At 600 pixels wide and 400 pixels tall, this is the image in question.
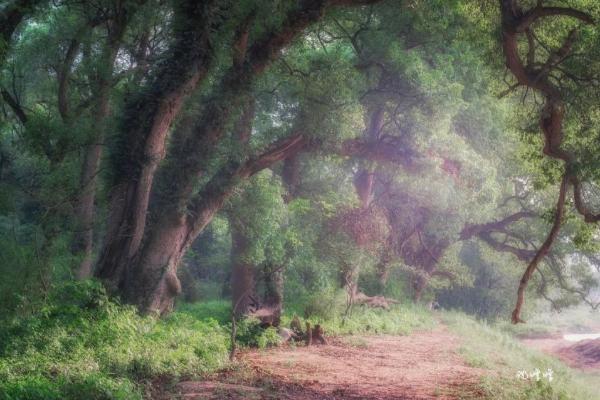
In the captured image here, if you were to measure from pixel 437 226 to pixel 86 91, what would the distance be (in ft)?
52.5

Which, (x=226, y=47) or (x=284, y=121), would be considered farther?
(x=284, y=121)

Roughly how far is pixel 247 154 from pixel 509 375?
24.2 ft

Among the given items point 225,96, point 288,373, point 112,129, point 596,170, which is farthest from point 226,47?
point 596,170

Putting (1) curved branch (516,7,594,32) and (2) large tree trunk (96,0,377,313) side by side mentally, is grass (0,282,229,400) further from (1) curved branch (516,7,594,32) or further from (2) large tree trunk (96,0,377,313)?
(1) curved branch (516,7,594,32)

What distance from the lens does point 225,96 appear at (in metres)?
12.3

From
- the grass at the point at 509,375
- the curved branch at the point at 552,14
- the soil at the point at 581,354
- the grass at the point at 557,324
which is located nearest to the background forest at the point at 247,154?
the curved branch at the point at 552,14

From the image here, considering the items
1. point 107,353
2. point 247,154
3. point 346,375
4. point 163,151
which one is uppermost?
point 247,154

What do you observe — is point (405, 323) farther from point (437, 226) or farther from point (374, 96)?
point (374, 96)

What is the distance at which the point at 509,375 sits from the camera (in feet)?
38.2

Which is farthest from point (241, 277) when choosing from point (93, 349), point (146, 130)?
point (93, 349)

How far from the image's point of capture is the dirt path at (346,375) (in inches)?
337

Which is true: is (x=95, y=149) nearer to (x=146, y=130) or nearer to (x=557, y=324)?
(x=146, y=130)

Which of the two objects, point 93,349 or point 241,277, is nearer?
point 93,349

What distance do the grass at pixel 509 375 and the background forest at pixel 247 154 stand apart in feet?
3.86
